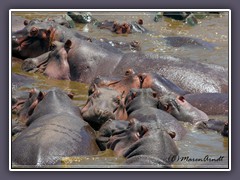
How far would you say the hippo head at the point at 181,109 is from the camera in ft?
28.8

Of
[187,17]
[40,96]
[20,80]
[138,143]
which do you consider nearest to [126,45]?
[20,80]

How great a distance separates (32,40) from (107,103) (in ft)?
12.1

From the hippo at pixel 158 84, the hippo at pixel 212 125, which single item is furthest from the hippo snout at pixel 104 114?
the hippo at pixel 158 84

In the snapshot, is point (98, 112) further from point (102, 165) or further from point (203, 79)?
point (203, 79)

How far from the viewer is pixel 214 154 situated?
745 centimetres

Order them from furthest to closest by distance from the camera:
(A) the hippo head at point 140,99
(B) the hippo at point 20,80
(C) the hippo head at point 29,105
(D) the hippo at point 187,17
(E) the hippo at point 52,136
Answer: (D) the hippo at point 187,17, (B) the hippo at point 20,80, (A) the hippo head at point 140,99, (C) the hippo head at point 29,105, (E) the hippo at point 52,136

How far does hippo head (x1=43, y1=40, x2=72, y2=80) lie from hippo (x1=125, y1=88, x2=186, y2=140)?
2229mm

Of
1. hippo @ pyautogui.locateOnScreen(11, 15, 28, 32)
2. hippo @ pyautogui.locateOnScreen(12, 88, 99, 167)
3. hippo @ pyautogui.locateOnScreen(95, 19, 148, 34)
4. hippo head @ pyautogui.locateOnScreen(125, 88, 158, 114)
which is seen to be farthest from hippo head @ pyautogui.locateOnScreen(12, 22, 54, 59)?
hippo @ pyautogui.locateOnScreen(12, 88, 99, 167)

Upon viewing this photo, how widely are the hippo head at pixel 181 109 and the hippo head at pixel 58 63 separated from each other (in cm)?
233

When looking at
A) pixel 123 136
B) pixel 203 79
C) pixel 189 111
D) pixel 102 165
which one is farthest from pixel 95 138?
pixel 203 79

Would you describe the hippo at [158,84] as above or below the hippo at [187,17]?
below

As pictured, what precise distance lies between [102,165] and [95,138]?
863mm

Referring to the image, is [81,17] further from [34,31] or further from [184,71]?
[184,71]

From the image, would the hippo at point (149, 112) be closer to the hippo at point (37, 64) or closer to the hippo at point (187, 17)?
the hippo at point (37, 64)
